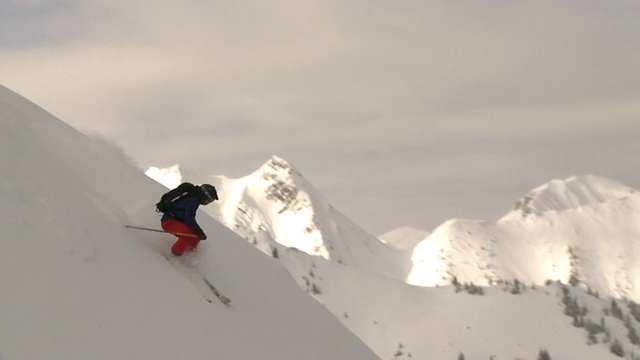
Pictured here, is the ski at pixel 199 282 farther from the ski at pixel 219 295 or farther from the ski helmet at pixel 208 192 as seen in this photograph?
the ski helmet at pixel 208 192

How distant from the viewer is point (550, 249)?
118062mm

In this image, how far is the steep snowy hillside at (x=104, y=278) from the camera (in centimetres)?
499

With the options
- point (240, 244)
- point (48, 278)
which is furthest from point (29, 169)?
point (240, 244)

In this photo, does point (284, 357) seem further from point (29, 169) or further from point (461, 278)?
point (461, 278)

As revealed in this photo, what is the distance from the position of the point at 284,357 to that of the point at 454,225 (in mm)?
109014

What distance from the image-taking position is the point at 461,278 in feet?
303

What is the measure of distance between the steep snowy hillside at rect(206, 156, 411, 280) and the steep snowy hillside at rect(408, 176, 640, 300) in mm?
7217

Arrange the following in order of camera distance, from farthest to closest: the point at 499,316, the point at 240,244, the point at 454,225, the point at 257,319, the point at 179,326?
1. the point at 454,225
2. the point at 499,316
3. the point at 240,244
4. the point at 257,319
5. the point at 179,326

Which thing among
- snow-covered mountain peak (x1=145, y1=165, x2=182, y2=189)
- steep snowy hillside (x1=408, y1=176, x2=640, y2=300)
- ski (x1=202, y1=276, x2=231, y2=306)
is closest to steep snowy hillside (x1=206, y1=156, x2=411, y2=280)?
steep snowy hillside (x1=408, y1=176, x2=640, y2=300)

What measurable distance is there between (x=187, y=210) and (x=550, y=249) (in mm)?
118470

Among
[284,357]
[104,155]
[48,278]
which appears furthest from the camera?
[104,155]

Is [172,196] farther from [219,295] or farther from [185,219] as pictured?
[219,295]

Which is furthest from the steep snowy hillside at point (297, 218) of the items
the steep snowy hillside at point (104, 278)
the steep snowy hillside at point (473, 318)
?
the steep snowy hillside at point (104, 278)

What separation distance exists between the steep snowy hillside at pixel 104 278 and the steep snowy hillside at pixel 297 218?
300ft
